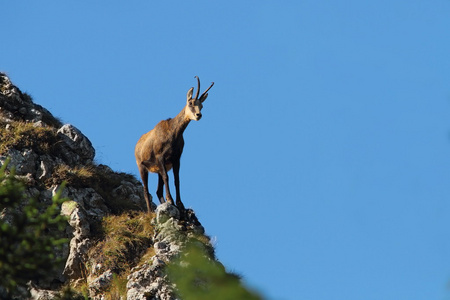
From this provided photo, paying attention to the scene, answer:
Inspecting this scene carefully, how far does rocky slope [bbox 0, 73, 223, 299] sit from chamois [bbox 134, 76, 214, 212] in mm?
1152

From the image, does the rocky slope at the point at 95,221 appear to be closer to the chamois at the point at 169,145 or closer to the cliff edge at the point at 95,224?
the cliff edge at the point at 95,224

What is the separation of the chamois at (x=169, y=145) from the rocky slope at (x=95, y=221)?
115 cm

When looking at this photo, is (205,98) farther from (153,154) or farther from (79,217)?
(79,217)

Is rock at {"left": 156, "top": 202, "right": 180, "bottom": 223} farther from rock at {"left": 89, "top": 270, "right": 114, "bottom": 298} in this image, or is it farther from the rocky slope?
rock at {"left": 89, "top": 270, "right": 114, "bottom": 298}

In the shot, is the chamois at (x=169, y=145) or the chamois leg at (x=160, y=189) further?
the chamois leg at (x=160, y=189)

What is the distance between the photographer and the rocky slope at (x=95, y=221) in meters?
17.5

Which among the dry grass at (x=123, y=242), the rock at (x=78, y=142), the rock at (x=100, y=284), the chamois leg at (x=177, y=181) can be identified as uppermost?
the rock at (x=78, y=142)

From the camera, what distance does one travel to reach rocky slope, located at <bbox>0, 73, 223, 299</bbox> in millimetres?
17516

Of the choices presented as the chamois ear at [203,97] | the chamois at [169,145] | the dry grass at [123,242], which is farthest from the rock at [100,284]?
the chamois ear at [203,97]

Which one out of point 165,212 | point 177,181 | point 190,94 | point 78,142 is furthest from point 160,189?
point 78,142

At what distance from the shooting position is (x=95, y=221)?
19672mm

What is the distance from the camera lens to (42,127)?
22391 mm

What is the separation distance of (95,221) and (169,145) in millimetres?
2923

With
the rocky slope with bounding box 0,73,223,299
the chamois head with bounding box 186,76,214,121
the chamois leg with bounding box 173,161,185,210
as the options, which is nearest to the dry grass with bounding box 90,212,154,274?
the rocky slope with bounding box 0,73,223,299
